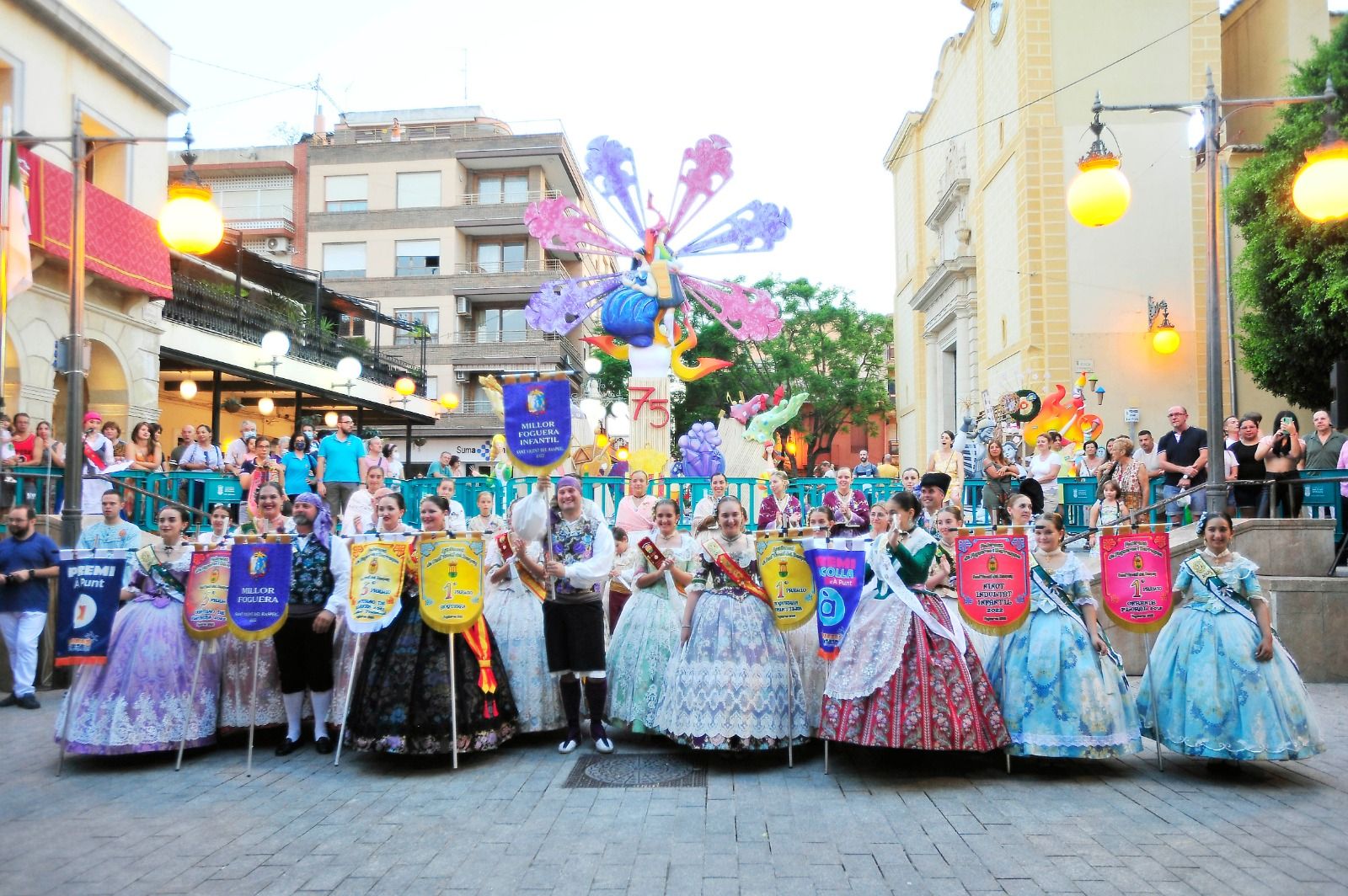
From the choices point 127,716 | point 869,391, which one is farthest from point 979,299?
point 127,716

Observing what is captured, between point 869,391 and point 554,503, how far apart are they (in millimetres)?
35191

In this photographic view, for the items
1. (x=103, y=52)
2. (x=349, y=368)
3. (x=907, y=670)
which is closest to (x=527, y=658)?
(x=907, y=670)

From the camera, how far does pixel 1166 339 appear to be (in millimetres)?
20156

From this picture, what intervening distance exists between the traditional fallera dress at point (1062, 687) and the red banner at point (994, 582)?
179 millimetres

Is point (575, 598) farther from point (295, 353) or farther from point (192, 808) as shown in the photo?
point (295, 353)

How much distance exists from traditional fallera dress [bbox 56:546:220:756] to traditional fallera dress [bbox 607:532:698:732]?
287cm

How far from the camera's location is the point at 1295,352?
17094mm

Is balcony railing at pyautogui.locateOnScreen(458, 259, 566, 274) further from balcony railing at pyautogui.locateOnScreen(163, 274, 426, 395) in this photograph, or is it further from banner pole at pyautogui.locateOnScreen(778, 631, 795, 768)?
banner pole at pyautogui.locateOnScreen(778, 631, 795, 768)

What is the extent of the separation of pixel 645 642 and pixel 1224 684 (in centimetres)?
373

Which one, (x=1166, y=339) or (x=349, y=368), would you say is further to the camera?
(x=349, y=368)

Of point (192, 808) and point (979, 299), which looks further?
point (979, 299)

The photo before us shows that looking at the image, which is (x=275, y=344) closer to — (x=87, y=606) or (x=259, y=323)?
(x=259, y=323)

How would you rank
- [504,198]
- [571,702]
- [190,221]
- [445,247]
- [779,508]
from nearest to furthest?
[571,702]
[190,221]
[779,508]
[445,247]
[504,198]

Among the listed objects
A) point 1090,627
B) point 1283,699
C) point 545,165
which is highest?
point 545,165
